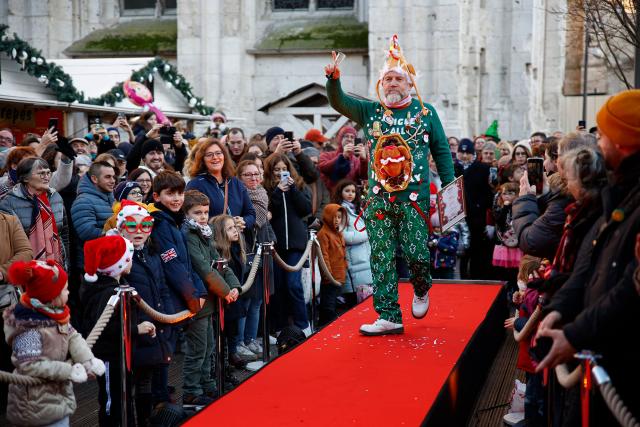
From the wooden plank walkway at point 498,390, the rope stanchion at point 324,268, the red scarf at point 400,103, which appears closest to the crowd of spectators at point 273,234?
the rope stanchion at point 324,268

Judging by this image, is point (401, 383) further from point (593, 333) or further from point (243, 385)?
point (593, 333)

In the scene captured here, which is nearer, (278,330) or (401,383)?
(401,383)

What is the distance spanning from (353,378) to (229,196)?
106 inches

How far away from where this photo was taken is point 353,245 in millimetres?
10039

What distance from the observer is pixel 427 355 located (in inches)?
259

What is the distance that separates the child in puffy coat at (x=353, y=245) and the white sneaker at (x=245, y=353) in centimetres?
211

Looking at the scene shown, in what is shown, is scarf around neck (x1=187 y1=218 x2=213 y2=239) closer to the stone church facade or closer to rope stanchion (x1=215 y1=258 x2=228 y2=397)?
rope stanchion (x1=215 y1=258 x2=228 y2=397)

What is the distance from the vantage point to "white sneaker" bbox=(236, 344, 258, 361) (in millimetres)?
8203

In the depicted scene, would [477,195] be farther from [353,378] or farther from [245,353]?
[353,378]

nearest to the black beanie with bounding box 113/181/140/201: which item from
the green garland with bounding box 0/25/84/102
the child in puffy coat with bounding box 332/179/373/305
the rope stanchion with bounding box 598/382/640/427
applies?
the child in puffy coat with bounding box 332/179/373/305

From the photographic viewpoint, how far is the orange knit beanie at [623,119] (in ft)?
12.1

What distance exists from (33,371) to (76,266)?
3.91m

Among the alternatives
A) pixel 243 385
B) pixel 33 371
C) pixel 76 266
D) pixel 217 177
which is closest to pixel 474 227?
pixel 217 177

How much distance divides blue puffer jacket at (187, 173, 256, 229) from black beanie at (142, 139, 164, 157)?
3.76ft
